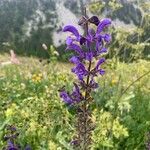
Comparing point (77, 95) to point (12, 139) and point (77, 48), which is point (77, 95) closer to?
point (77, 48)

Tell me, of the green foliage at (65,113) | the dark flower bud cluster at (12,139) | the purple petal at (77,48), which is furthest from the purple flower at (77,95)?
the dark flower bud cluster at (12,139)

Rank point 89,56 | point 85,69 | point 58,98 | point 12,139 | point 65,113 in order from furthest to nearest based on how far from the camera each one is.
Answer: point 58,98
point 65,113
point 12,139
point 85,69
point 89,56

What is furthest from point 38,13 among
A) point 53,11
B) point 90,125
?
point 90,125

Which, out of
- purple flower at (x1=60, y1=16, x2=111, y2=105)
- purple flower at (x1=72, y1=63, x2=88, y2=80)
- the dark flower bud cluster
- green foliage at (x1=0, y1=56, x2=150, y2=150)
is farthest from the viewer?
green foliage at (x1=0, y1=56, x2=150, y2=150)

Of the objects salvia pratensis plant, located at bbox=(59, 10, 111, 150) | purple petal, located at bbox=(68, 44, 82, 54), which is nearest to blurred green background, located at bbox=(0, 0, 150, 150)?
salvia pratensis plant, located at bbox=(59, 10, 111, 150)

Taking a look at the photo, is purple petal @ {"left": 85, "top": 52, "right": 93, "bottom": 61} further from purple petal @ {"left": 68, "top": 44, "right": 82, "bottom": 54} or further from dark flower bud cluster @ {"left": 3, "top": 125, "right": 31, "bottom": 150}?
dark flower bud cluster @ {"left": 3, "top": 125, "right": 31, "bottom": 150}

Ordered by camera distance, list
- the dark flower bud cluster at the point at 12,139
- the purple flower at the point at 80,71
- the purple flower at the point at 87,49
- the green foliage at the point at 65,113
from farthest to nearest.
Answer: the green foliage at the point at 65,113, the dark flower bud cluster at the point at 12,139, the purple flower at the point at 80,71, the purple flower at the point at 87,49

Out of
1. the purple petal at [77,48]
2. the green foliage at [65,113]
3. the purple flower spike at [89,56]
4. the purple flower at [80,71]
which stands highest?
the purple petal at [77,48]

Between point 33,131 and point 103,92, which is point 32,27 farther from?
point 33,131

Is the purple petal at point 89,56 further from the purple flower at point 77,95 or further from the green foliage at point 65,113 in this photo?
the green foliage at point 65,113

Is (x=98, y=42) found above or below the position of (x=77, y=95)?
above

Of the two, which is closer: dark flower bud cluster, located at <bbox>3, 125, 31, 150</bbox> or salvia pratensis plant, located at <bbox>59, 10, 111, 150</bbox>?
salvia pratensis plant, located at <bbox>59, 10, 111, 150</bbox>

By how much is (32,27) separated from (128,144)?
6865 millimetres

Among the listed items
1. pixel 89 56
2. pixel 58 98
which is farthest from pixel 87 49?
pixel 58 98
